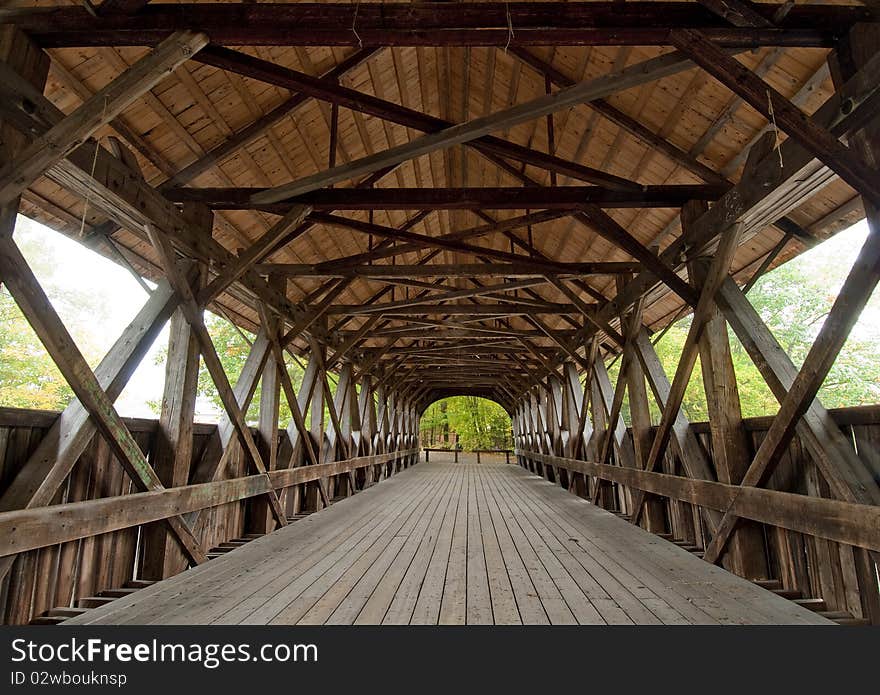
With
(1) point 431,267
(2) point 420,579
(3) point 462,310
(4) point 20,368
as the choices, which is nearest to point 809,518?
(2) point 420,579

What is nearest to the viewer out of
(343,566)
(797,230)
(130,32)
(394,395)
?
(130,32)

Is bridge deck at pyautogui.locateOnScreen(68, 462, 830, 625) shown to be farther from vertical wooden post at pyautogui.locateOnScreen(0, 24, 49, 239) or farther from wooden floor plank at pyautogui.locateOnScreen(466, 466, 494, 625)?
vertical wooden post at pyautogui.locateOnScreen(0, 24, 49, 239)

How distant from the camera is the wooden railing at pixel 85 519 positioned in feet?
8.70

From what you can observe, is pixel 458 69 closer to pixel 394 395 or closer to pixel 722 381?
pixel 722 381

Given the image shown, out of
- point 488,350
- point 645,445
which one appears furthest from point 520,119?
point 488,350

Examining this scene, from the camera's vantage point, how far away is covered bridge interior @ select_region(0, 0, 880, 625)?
107 inches

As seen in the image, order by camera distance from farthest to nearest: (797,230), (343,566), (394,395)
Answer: (394,395)
(797,230)
(343,566)

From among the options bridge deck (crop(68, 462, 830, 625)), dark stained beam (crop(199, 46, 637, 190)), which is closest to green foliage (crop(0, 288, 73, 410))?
bridge deck (crop(68, 462, 830, 625))

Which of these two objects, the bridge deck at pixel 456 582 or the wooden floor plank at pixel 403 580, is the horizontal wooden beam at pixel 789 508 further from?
the wooden floor plank at pixel 403 580

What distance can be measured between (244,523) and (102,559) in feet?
7.49

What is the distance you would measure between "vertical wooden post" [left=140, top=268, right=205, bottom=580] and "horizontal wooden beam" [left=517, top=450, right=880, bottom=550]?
167 inches

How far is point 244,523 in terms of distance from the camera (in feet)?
18.2

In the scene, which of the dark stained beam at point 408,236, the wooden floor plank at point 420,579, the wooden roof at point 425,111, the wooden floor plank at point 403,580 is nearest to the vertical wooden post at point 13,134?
the wooden roof at point 425,111

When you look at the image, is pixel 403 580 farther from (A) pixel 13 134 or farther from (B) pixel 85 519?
(A) pixel 13 134
